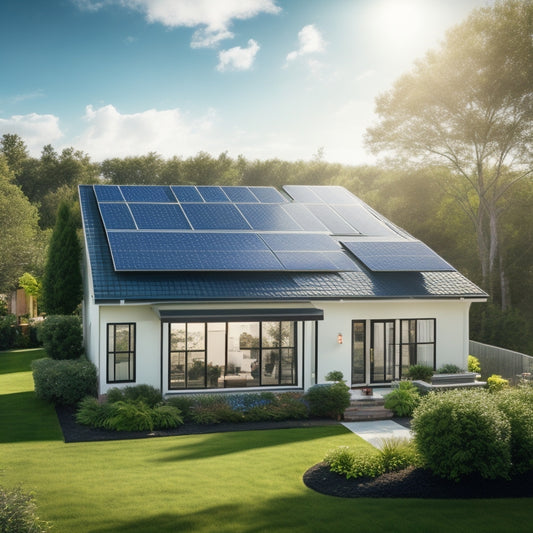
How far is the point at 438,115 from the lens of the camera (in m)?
34.6

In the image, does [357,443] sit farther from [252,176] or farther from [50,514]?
[252,176]

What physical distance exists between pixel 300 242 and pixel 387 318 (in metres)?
4.01

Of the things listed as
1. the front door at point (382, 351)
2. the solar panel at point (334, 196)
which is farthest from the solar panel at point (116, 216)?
the front door at point (382, 351)

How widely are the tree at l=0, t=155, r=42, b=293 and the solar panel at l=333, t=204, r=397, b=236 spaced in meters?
22.7

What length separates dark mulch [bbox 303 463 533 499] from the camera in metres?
11.0

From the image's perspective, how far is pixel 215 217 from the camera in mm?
23125

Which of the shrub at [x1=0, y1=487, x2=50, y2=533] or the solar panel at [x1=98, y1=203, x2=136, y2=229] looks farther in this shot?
the solar panel at [x1=98, y1=203, x2=136, y2=229]

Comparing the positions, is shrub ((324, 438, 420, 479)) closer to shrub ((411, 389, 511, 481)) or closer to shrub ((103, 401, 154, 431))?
shrub ((411, 389, 511, 481))

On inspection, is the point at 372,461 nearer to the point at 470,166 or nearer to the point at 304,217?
the point at 304,217

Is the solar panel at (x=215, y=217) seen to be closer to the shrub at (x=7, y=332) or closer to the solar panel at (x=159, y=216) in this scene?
the solar panel at (x=159, y=216)

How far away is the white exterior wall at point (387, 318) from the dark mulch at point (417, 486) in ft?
26.6

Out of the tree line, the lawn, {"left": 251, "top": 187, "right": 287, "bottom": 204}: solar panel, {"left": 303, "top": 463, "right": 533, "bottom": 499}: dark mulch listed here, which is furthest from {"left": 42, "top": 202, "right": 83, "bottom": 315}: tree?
{"left": 303, "top": 463, "right": 533, "bottom": 499}: dark mulch

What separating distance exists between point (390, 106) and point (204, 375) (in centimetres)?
2280

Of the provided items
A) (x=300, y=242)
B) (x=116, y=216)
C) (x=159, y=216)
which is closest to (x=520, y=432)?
(x=300, y=242)
